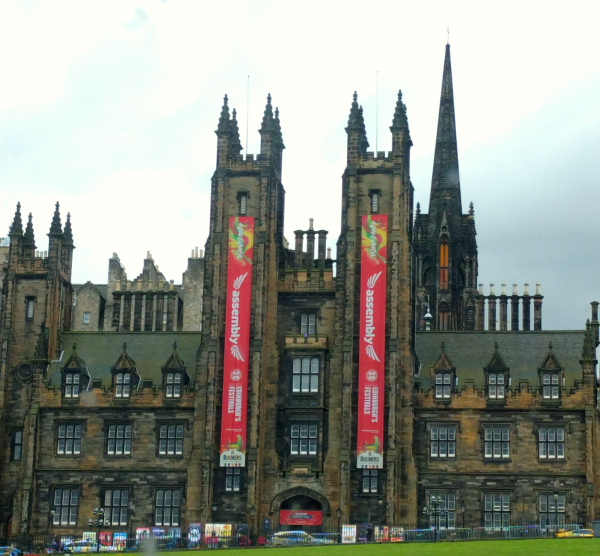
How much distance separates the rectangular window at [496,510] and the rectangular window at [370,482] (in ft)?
23.8

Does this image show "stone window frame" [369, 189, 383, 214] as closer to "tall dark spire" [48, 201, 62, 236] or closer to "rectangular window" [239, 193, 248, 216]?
"rectangular window" [239, 193, 248, 216]

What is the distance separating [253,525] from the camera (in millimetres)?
87125

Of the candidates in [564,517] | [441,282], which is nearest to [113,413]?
[564,517]

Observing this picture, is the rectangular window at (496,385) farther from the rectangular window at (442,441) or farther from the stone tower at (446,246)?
the stone tower at (446,246)

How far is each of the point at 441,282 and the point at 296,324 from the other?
3637 centimetres

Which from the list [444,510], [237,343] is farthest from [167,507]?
[444,510]

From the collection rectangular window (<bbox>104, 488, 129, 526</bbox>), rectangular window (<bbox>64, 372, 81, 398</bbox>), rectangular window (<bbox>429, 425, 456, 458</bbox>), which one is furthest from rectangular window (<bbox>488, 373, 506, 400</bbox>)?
rectangular window (<bbox>64, 372, 81, 398</bbox>)

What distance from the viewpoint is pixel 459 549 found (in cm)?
6994

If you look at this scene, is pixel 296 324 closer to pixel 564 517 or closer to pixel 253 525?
pixel 253 525

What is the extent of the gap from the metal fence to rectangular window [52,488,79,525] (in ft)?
9.27

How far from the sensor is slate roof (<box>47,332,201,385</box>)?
94812 mm

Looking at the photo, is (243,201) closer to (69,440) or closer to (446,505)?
(69,440)

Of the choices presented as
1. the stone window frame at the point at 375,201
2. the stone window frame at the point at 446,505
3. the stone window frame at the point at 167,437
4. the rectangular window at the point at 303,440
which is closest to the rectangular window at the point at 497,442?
the stone window frame at the point at 446,505

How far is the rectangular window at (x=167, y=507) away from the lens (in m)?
90.5
